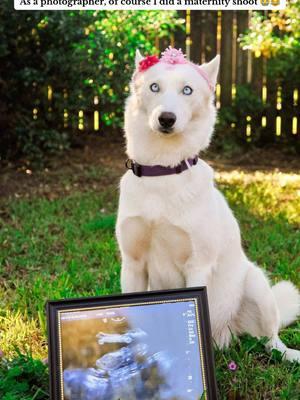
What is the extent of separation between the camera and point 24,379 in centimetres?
251

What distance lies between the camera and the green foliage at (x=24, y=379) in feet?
7.90

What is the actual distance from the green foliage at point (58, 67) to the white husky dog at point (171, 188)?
371 cm

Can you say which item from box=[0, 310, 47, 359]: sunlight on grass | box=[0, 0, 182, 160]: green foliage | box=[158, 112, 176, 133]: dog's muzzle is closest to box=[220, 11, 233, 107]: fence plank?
box=[0, 0, 182, 160]: green foliage

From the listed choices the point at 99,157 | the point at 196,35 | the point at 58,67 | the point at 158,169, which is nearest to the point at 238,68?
the point at 196,35

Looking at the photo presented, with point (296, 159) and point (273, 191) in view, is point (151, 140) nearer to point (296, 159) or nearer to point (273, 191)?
point (273, 191)

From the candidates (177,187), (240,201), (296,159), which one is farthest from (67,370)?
(296,159)

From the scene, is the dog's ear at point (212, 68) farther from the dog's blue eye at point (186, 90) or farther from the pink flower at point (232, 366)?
the pink flower at point (232, 366)

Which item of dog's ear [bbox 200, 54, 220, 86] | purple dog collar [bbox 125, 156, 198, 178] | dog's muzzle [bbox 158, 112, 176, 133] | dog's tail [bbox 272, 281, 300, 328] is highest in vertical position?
dog's ear [bbox 200, 54, 220, 86]

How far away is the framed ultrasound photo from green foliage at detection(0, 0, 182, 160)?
4124mm

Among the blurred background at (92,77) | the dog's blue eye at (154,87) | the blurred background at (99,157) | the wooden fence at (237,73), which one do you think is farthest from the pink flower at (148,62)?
the wooden fence at (237,73)

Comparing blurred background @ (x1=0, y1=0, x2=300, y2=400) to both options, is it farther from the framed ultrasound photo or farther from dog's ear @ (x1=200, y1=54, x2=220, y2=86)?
dog's ear @ (x1=200, y1=54, x2=220, y2=86)

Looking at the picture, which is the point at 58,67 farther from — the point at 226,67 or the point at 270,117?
the point at 270,117

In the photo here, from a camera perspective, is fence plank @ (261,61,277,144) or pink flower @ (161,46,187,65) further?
fence plank @ (261,61,277,144)

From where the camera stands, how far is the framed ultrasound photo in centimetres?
228
